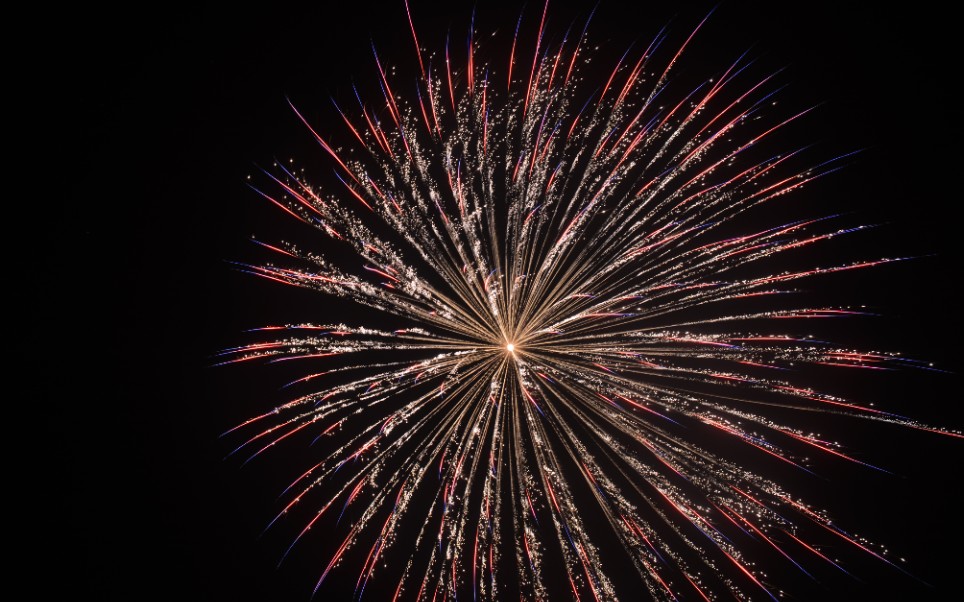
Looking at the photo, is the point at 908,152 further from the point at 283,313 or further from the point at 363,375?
the point at 283,313

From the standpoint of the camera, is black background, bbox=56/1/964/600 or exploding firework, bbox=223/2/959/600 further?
black background, bbox=56/1/964/600

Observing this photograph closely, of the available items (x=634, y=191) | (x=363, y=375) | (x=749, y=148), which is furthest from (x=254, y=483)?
(x=749, y=148)

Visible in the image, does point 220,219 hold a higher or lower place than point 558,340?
higher

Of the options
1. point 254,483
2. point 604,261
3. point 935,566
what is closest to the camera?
point 604,261

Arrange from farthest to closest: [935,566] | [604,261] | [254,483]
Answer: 1. [254,483]
2. [935,566]
3. [604,261]

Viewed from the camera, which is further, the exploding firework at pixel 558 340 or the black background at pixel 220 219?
the black background at pixel 220 219
